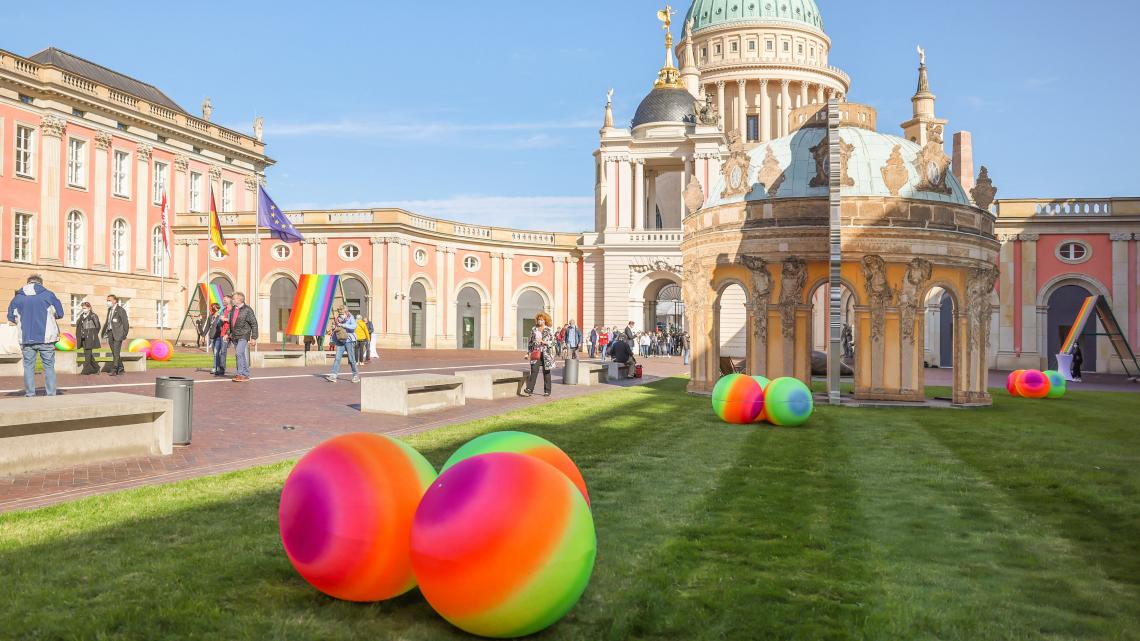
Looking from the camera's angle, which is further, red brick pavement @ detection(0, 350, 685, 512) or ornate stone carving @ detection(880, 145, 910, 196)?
ornate stone carving @ detection(880, 145, 910, 196)

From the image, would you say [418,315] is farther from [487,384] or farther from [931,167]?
[931,167]

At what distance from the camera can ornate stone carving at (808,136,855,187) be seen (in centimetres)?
2086

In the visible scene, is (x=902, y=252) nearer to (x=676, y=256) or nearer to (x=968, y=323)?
(x=968, y=323)

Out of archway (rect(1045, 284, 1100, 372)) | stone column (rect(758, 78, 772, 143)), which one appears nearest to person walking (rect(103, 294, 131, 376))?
archway (rect(1045, 284, 1100, 372))

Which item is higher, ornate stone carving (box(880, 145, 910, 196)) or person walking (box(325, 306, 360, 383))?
ornate stone carving (box(880, 145, 910, 196))

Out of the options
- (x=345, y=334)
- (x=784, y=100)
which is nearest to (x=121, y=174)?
(x=345, y=334)

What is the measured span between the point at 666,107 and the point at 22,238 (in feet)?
149

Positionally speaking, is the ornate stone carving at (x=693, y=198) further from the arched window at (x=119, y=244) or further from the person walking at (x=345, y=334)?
the arched window at (x=119, y=244)

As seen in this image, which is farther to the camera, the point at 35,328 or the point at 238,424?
the point at 35,328

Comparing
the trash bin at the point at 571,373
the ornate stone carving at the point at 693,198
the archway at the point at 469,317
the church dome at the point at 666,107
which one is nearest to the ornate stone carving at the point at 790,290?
the ornate stone carving at the point at 693,198

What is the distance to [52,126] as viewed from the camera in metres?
46.8

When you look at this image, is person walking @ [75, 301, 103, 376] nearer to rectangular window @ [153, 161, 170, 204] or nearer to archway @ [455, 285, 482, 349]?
rectangular window @ [153, 161, 170, 204]

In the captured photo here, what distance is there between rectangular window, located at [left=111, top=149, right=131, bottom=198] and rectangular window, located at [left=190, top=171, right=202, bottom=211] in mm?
6163

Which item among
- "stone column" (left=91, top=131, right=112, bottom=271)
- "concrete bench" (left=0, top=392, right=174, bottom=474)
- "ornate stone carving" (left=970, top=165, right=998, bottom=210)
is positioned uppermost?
"stone column" (left=91, top=131, right=112, bottom=271)
